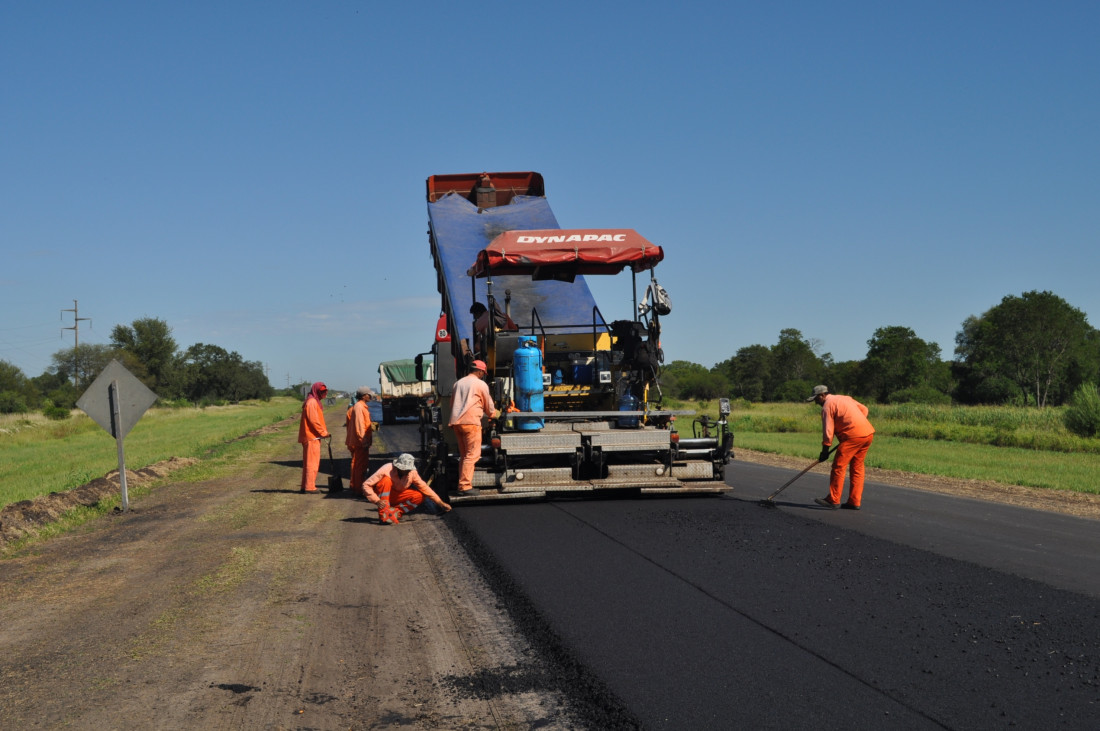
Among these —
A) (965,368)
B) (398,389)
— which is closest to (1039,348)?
(965,368)

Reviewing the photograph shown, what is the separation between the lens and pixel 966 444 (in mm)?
23891

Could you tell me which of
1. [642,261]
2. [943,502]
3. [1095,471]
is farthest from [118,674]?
[1095,471]

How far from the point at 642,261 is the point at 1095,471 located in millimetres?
10274

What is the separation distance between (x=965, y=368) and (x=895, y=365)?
247 inches

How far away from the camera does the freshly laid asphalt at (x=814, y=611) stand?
3.91 m

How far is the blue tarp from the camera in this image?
12.9 metres

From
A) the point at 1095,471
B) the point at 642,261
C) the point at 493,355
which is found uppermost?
the point at 642,261

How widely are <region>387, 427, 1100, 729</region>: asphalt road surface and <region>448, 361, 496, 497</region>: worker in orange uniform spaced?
2.46 ft

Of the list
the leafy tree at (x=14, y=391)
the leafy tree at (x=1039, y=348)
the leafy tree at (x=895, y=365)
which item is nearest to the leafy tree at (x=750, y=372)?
the leafy tree at (x=895, y=365)

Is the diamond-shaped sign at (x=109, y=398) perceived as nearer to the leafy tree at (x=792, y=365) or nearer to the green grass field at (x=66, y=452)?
the green grass field at (x=66, y=452)

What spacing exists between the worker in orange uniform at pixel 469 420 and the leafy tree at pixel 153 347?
90.4 metres

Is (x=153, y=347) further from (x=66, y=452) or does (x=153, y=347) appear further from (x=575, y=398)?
(x=575, y=398)

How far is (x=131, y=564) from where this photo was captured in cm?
776

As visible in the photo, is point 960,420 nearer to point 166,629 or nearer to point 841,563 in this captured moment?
point 841,563
